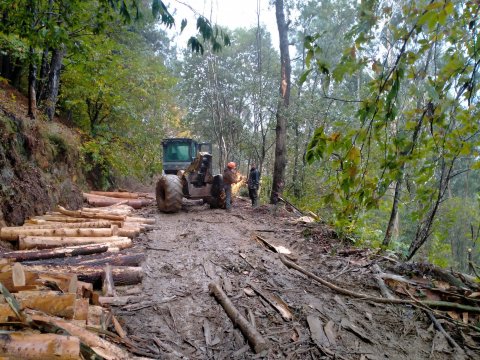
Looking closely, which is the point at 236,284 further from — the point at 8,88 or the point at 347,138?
the point at 8,88

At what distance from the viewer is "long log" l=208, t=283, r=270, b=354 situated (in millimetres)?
3238

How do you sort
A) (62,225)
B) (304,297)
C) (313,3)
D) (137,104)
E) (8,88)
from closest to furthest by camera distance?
(304,297) → (62,225) → (8,88) → (137,104) → (313,3)

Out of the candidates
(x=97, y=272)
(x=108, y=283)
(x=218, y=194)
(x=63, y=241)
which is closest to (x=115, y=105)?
(x=218, y=194)

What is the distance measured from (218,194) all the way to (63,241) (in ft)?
19.3

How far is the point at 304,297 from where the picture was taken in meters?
4.32

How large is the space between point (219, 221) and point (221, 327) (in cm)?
532

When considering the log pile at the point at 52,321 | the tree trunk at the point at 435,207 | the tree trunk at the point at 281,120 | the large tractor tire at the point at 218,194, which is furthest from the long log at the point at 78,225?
the tree trunk at the point at 281,120

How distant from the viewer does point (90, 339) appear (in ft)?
7.82

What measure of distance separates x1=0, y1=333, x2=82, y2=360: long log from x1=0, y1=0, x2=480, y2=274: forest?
1815 millimetres

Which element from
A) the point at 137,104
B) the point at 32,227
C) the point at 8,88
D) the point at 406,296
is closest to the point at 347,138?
the point at 406,296

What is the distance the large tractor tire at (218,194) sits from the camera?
10562mm

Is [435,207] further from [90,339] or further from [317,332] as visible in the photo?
[90,339]

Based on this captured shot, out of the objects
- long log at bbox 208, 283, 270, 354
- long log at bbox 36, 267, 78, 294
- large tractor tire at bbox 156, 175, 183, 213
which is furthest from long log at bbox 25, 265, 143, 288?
large tractor tire at bbox 156, 175, 183, 213

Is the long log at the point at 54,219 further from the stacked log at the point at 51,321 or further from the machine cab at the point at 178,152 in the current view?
the machine cab at the point at 178,152
